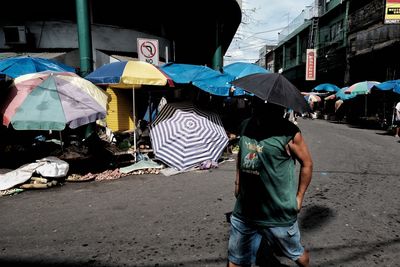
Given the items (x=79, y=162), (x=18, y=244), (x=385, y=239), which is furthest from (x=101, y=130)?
(x=385, y=239)

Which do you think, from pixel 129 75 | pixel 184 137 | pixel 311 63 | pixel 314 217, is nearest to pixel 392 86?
pixel 184 137

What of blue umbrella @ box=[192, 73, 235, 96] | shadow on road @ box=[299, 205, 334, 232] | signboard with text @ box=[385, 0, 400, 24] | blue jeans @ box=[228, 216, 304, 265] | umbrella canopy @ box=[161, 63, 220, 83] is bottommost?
shadow on road @ box=[299, 205, 334, 232]

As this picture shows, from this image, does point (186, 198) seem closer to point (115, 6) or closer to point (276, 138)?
point (276, 138)

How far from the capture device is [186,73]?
8766 millimetres

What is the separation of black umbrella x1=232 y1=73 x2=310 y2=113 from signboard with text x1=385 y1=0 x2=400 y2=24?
18.9 meters

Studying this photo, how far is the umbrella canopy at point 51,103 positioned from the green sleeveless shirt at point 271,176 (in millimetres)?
4619

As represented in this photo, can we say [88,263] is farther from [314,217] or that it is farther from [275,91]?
[314,217]

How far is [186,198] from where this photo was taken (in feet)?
18.2

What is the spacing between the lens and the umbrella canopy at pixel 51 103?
594cm

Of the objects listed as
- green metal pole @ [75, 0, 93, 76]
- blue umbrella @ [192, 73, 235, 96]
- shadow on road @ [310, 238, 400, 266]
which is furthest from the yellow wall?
shadow on road @ [310, 238, 400, 266]

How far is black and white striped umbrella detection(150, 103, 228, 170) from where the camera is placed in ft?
25.1

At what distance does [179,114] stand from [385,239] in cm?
541

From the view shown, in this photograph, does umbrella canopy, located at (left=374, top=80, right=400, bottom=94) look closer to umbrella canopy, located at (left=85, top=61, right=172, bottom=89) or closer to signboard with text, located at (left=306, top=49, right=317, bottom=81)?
umbrella canopy, located at (left=85, top=61, right=172, bottom=89)

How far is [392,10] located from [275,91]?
19395mm
